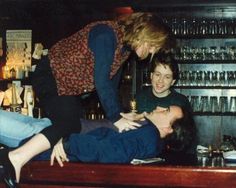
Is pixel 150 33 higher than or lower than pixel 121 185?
higher

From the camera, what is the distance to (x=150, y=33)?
90.5 inches

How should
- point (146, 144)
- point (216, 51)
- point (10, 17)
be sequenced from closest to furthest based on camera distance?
point (146, 144), point (216, 51), point (10, 17)

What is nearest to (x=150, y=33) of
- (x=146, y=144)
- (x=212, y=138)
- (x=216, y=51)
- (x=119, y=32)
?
(x=119, y=32)

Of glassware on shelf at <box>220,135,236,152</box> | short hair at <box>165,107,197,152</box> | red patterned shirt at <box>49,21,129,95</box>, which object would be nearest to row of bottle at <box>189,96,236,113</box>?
glassware on shelf at <box>220,135,236,152</box>

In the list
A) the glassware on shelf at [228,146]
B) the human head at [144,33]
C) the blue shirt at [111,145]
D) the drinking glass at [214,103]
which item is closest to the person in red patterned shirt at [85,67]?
the human head at [144,33]

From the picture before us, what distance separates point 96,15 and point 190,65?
3.90 ft

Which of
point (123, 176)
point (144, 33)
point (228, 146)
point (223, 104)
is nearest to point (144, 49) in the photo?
point (144, 33)

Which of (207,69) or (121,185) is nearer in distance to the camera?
(121,185)

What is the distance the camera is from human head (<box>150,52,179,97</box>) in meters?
3.68

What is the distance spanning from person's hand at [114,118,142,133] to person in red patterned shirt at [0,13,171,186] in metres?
0.03

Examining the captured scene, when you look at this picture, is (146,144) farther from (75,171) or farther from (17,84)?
(17,84)

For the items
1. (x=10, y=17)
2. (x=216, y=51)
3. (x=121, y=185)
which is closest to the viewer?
(x=121, y=185)

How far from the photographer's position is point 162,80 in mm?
3680

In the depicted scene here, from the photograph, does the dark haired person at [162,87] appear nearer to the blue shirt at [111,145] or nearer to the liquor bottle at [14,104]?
the blue shirt at [111,145]
